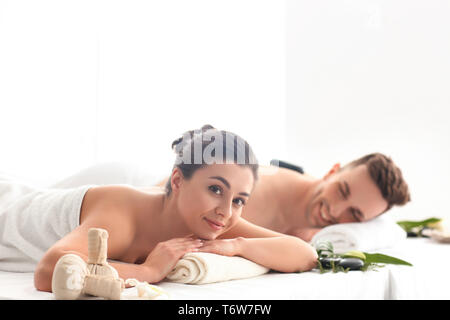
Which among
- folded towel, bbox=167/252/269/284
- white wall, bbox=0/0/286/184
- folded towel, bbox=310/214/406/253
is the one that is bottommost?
folded towel, bbox=310/214/406/253

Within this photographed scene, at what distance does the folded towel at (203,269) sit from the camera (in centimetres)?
113

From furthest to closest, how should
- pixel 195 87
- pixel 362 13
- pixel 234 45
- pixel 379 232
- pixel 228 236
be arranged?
pixel 362 13
pixel 234 45
pixel 195 87
pixel 379 232
pixel 228 236

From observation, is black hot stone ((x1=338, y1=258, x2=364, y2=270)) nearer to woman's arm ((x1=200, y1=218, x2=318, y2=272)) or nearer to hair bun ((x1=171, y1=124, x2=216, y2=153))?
woman's arm ((x1=200, y1=218, x2=318, y2=272))

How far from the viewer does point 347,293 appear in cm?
121

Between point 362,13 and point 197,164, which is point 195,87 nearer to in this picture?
point 362,13

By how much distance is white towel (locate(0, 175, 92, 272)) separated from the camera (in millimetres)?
1286

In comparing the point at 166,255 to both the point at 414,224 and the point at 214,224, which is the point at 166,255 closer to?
the point at 214,224

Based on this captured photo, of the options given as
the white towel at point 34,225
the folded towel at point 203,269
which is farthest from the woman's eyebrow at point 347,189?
the white towel at point 34,225

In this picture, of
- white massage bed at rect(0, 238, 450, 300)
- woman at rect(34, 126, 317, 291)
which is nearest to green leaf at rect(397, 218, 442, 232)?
white massage bed at rect(0, 238, 450, 300)

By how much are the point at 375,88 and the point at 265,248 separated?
7.61 ft

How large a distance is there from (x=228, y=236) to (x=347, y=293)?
1.13ft

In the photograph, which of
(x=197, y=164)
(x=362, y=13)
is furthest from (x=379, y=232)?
(x=362, y=13)

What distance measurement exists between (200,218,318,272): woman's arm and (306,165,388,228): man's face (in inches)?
30.9
